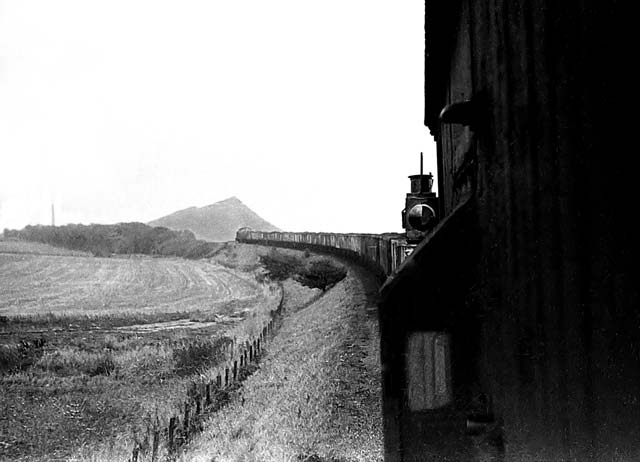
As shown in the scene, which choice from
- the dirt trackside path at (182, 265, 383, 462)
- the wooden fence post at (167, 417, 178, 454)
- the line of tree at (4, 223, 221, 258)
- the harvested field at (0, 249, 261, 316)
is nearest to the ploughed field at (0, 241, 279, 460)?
the harvested field at (0, 249, 261, 316)

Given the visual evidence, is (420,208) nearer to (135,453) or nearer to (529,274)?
(529,274)

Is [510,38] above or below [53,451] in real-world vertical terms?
above

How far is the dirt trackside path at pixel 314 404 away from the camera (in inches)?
276

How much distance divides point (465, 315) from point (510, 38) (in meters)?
1.40

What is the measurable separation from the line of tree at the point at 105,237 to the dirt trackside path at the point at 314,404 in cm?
2893

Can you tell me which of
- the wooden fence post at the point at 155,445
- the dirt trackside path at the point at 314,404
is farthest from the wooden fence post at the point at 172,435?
the dirt trackside path at the point at 314,404

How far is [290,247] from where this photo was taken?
39062 millimetres

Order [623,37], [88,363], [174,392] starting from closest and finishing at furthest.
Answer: [623,37] → [174,392] → [88,363]

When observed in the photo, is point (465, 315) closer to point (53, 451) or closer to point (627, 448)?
point (627, 448)

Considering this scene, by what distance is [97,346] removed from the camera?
15.8 m

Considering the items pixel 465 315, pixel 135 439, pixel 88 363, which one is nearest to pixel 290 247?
pixel 88 363

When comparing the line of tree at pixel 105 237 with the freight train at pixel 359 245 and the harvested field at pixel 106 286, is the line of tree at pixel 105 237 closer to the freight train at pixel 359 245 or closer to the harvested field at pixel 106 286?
the harvested field at pixel 106 286

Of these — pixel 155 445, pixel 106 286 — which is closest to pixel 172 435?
pixel 155 445

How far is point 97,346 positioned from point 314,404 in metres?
10.3
